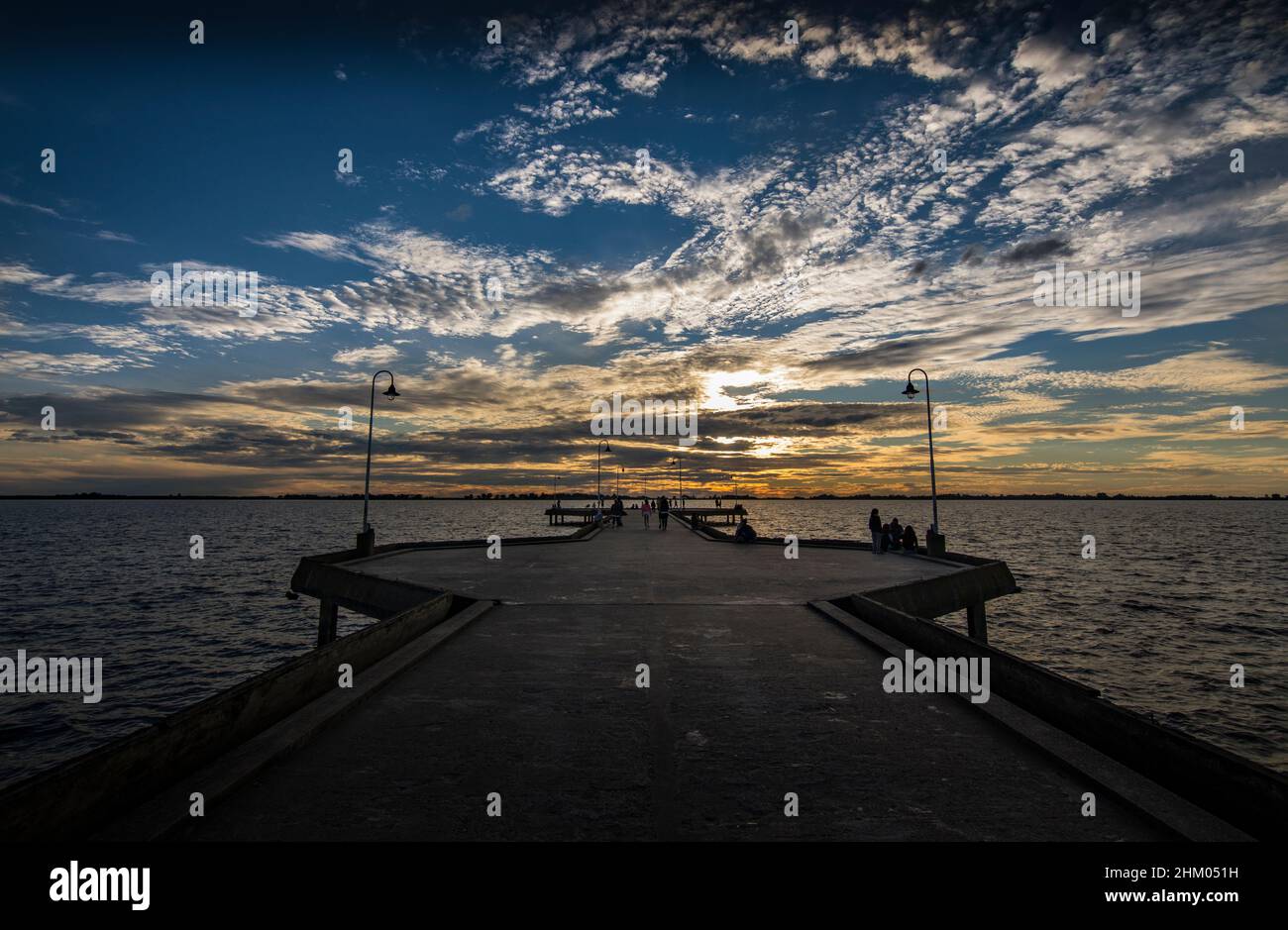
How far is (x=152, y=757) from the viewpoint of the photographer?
4480mm

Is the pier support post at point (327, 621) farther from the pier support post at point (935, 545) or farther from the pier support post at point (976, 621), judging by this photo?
the pier support post at point (935, 545)

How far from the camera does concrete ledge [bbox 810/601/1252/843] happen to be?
3951 millimetres

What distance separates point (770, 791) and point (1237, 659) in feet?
82.6

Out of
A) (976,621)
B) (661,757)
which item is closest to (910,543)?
(976,621)

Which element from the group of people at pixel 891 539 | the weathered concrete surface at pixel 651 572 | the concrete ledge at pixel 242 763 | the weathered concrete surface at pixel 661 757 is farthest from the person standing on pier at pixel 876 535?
the concrete ledge at pixel 242 763

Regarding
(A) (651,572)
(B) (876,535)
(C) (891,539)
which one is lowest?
(A) (651,572)

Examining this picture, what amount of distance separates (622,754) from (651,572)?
13.2 meters

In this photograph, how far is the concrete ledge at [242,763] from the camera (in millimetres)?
3993

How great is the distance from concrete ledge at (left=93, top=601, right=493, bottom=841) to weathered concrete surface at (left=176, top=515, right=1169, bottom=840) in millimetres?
104

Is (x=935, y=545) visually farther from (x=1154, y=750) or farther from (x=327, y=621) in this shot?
(x=327, y=621)

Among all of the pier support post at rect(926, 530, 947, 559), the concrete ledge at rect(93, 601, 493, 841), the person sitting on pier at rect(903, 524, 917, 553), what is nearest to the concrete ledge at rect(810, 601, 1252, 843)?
the concrete ledge at rect(93, 601, 493, 841)

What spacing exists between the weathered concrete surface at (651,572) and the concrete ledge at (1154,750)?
6653 millimetres
